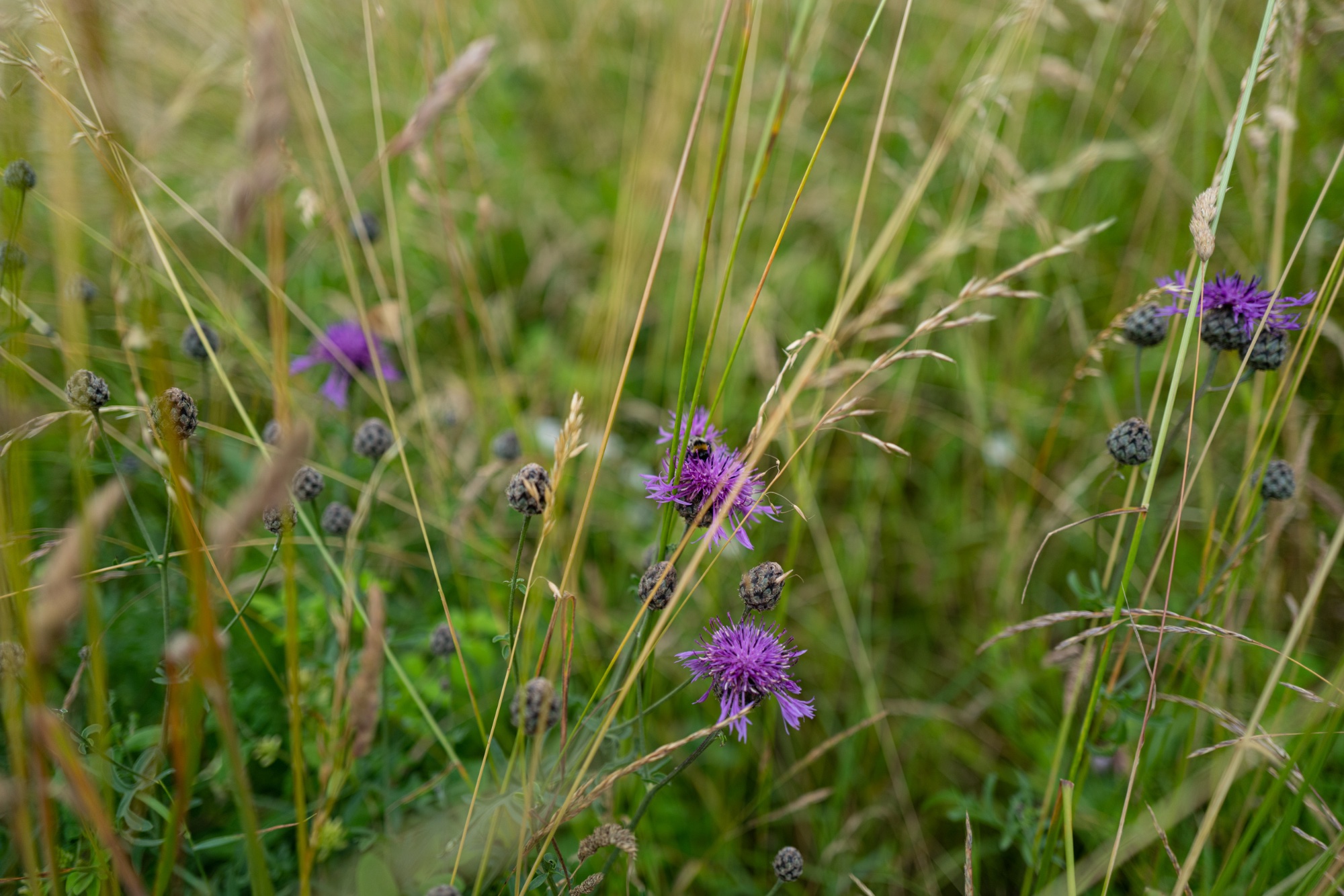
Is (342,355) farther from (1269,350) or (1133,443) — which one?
(1269,350)

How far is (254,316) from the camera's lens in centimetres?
298

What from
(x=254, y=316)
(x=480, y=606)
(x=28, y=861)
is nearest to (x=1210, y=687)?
(x=480, y=606)

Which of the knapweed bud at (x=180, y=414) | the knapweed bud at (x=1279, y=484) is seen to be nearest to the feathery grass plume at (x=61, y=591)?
the knapweed bud at (x=180, y=414)

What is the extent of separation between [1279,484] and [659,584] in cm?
137

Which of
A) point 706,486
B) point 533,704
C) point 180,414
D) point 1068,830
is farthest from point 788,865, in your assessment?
point 180,414

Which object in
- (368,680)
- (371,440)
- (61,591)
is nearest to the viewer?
(61,591)

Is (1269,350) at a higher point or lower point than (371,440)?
higher

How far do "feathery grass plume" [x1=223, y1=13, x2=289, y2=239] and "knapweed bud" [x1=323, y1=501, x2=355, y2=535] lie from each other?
1.25 metres

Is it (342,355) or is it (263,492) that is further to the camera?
(342,355)

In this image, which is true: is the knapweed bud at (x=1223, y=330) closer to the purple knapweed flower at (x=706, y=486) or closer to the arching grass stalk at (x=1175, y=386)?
the arching grass stalk at (x=1175, y=386)

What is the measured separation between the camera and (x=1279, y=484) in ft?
5.43

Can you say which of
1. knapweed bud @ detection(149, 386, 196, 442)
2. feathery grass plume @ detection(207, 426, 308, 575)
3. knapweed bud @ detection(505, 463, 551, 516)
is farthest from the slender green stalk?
knapweed bud @ detection(149, 386, 196, 442)

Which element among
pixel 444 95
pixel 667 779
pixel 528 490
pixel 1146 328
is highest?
pixel 444 95

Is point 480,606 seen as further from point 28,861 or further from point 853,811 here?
point 28,861
